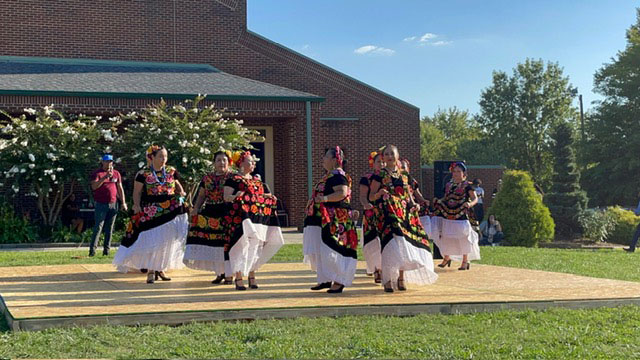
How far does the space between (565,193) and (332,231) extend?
26.9m

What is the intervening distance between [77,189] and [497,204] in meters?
12.4

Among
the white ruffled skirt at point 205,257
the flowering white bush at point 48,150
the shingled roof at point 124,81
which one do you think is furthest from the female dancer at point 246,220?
the shingled roof at point 124,81

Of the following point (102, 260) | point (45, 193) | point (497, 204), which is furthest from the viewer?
point (497, 204)

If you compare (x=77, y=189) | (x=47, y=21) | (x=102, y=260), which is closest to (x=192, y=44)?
(x=47, y=21)

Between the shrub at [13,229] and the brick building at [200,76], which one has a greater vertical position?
the brick building at [200,76]

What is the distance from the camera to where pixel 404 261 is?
361 inches

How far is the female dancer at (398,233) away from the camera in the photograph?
30.2 feet

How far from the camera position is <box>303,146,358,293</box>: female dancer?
9250 millimetres

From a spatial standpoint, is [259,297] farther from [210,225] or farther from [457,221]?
[457,221]

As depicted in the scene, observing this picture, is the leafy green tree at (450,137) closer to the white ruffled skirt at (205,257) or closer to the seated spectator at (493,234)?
the seated spectator at (493,234)

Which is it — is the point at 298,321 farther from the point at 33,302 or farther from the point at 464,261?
the point at 464,261

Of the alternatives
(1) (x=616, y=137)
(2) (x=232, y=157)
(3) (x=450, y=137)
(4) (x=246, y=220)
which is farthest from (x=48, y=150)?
(3) (x=450, y=137)

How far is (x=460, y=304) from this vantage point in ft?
26.1

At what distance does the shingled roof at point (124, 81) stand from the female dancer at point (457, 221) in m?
10.1
